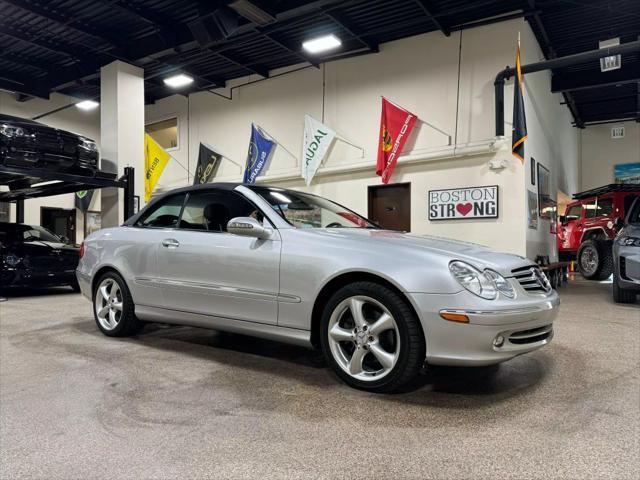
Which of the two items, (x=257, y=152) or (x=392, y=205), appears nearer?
(x=392, y=205)

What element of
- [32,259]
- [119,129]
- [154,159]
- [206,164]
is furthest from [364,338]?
[154,159]

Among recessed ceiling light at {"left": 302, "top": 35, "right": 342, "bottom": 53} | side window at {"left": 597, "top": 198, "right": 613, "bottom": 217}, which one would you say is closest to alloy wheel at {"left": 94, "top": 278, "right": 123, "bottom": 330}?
recessed ceiling light at {"left": 302, "top": 35, "right": 342, "bottom": 53}

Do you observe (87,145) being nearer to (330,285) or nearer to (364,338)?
(330,285)

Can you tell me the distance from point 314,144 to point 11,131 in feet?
19.7

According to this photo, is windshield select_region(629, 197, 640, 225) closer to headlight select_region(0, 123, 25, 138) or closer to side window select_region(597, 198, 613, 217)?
side window select_region(597, 198, 613, 217)

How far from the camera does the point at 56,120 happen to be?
1333 cm

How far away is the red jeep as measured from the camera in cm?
947

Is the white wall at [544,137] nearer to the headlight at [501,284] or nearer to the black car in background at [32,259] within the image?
the headlight at [501,284]

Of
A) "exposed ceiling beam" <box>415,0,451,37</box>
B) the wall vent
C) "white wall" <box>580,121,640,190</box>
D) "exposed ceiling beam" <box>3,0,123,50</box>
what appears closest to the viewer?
"exposed ceiling beam" <box>3,0,123,50</box>

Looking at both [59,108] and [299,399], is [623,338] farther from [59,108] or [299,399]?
[59,108]

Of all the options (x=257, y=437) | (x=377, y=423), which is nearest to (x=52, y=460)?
(x=257, y=437)

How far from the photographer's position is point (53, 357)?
3.24m

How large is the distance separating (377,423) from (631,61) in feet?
40.9

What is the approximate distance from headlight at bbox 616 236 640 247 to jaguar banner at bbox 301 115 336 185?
245 inches
